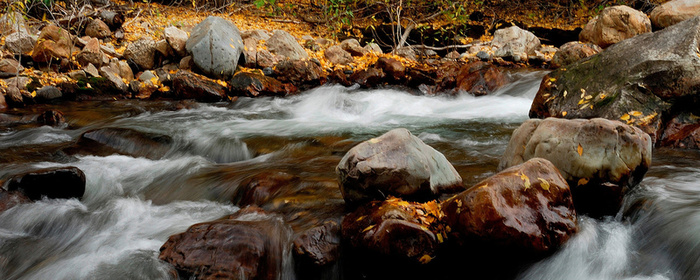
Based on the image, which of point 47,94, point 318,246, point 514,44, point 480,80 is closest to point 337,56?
point 480,80

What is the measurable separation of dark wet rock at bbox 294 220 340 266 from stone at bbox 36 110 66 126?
5820mm

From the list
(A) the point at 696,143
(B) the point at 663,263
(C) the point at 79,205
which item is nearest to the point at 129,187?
(C) the point at 79,205

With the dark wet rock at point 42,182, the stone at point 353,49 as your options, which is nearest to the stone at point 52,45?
the dark wet rock at point 42,182

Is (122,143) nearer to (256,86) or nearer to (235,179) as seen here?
(235,179)

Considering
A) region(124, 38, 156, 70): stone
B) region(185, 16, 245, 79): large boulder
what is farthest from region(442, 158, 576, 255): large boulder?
region(124, 38, 156, 70): stone

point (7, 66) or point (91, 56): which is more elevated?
point (91, 56)

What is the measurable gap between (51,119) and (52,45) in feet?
8.61

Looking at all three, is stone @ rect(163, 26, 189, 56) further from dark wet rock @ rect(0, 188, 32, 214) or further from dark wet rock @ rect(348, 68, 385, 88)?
dark wet rock @ rect(0, 188, 32, 214)

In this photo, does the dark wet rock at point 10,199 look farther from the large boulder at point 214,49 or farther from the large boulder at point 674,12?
the large boulder at point 674,12

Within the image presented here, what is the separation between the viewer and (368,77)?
10242 mm

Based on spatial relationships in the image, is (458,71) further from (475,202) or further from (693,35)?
(475,202)

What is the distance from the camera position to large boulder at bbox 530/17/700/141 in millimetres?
5254

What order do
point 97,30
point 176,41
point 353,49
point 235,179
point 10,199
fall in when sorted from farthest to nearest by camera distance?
point 353,49
point 97,30
point 176,41
point 235,179
point 10,199

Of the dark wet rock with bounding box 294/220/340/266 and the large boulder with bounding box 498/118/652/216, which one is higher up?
the large boulder with bounding box 498/118/652/216
